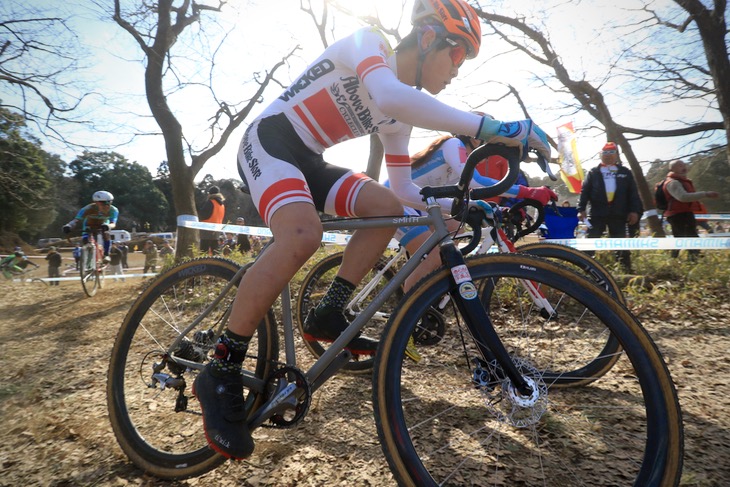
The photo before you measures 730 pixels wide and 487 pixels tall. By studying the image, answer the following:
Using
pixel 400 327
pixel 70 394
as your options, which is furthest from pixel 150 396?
pixel 400 327

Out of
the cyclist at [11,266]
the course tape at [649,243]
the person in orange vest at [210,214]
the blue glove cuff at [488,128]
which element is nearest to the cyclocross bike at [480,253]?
the blue glove cuff at [488,128]

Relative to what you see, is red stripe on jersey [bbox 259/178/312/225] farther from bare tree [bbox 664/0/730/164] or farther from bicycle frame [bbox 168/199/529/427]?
bare tree [bbox 664/0/730/164]

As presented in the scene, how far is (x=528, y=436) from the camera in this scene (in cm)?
202

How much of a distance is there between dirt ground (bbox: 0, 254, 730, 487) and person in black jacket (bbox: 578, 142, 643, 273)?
220 cm

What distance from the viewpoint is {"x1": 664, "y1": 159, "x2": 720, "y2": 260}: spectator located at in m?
6.47

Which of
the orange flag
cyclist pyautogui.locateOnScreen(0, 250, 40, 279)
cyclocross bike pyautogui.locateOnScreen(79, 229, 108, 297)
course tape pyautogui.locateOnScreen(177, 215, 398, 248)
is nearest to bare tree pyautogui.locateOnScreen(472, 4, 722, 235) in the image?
the orange flag

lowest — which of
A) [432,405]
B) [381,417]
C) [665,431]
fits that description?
[432,405]

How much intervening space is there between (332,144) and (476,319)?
1237mm

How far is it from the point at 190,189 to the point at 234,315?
27.0 ft

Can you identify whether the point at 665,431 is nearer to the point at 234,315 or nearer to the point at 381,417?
the point at 381,417

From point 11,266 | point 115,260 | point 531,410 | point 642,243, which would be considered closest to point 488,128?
point 531,410

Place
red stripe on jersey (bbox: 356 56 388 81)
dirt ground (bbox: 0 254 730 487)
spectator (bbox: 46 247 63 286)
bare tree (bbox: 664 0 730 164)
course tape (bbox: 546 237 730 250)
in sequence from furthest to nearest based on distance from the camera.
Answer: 1. spectator (bbox: 46 247 63 286)
2. bare tree (bbox: 664 0 730 164)
3. course tape (bbox: 546 237 730 250)
4. dirt ground (bbox: 0 254 730 487)
5. red stripe on jersey (bbox: 356 56 388 81)

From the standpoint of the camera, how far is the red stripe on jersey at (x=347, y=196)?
1994 millimetres

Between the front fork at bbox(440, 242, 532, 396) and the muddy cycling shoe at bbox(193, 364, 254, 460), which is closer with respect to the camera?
the front fork at bbox(440, 242, 532, 396)
